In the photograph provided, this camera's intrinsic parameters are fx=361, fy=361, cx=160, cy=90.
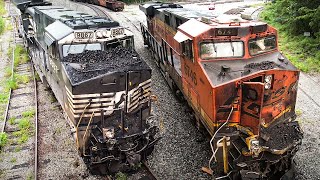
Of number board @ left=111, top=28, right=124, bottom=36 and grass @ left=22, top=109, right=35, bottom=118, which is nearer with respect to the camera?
number board @ left=111, top=28, right=124, bottom=36

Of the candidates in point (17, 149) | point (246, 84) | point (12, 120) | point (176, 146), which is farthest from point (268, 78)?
point (12, 120)

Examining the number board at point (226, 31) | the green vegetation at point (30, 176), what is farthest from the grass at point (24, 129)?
the number board at point (226, 31)

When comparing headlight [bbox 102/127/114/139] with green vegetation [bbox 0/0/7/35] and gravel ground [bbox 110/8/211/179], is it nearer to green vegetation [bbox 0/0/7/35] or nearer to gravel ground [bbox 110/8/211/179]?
gravel ground [bbox 110/8/211/179]

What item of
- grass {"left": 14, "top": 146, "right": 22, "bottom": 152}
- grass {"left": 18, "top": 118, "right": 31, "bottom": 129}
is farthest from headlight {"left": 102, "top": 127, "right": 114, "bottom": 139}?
grass {"left": 18, "top": 118, "right": 31, "bottom": 129}

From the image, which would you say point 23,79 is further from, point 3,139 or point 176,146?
point 176,146

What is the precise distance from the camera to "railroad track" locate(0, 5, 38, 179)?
8.86m

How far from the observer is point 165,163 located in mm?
8852

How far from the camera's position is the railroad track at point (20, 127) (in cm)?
886

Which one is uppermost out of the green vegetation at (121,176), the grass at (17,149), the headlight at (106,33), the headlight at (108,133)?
the headlight at (106,33)

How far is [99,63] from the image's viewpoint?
28.7 ft

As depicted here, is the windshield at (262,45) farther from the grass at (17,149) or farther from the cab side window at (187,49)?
the grass at (17,149)

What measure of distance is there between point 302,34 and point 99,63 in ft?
44.9

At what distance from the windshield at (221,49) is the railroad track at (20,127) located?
492 cm

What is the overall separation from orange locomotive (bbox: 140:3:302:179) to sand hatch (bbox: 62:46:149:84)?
1.51 metres
